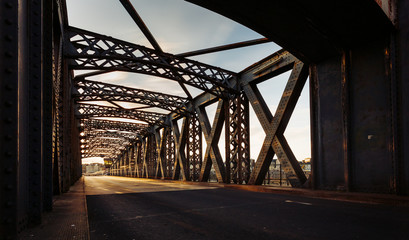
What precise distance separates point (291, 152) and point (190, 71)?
6674 millimetres

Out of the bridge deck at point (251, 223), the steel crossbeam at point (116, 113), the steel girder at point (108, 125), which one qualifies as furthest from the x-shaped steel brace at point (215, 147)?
the steel girder at point (108, 125)

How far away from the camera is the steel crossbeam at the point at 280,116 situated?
36.1 ft

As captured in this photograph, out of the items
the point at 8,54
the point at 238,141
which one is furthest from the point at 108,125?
the point at 8,54

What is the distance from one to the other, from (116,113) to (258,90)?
16.2m

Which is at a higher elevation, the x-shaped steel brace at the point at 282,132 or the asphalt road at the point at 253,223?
the x-shaped steel brace at the point at 282,132

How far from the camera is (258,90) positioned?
47.5ft

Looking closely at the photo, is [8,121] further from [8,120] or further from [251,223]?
[251,223]

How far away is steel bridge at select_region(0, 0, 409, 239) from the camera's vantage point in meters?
3.05

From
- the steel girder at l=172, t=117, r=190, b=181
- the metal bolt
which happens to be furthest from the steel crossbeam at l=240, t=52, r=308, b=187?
the metal bolt

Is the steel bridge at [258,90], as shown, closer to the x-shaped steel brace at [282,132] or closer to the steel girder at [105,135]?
the x-shaped steel brace at [282,132]

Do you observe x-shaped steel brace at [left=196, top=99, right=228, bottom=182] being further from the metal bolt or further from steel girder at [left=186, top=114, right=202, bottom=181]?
the metal bolt

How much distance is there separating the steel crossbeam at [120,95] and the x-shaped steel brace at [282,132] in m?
9.86

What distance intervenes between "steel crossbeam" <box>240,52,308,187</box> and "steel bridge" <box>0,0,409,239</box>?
52 millimetres

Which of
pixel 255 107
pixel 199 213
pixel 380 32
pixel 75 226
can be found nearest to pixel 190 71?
pixel 255 107
